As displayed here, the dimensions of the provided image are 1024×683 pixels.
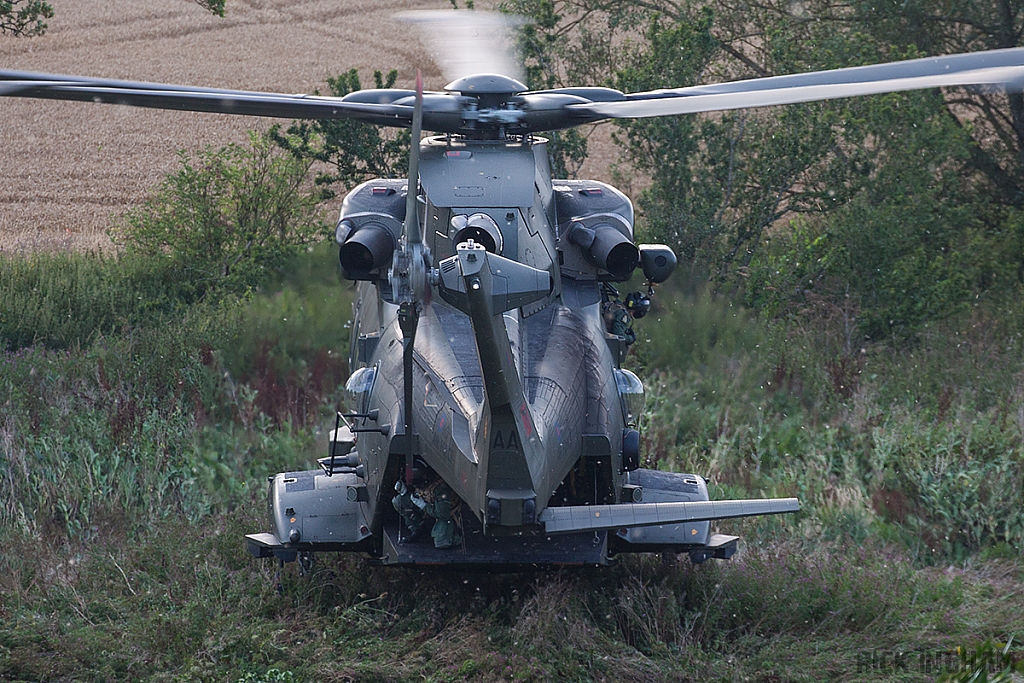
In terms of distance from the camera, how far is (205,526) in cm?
959

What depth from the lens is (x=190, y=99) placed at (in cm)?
624

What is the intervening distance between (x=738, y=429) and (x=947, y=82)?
7213 millimetres

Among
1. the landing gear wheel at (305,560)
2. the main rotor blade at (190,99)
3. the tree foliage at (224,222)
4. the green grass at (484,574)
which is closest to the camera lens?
the main rotor blade at (190,99)

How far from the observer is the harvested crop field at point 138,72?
51.8 feet

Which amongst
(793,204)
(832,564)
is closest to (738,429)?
(832,564)

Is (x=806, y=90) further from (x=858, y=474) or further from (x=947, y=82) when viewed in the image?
(x=858, y=474)

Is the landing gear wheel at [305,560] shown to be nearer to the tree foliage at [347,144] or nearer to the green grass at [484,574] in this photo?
the green grass at [484,574]

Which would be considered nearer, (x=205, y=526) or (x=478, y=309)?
(x=478, y=309)

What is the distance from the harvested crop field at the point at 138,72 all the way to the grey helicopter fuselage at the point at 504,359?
7.95 meters

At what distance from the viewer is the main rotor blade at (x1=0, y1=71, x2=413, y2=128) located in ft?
19.1

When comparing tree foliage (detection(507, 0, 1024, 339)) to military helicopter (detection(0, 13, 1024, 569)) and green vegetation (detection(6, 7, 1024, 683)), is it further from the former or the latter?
military helicopter (detection(0, 13, 1024, 569))

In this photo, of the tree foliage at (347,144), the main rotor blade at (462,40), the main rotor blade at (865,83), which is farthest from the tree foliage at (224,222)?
the main rotor blade at (865,83)

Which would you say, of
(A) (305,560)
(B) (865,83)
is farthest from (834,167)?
(B) (865,83)

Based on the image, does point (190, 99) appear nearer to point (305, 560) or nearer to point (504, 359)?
point (504, 359)
